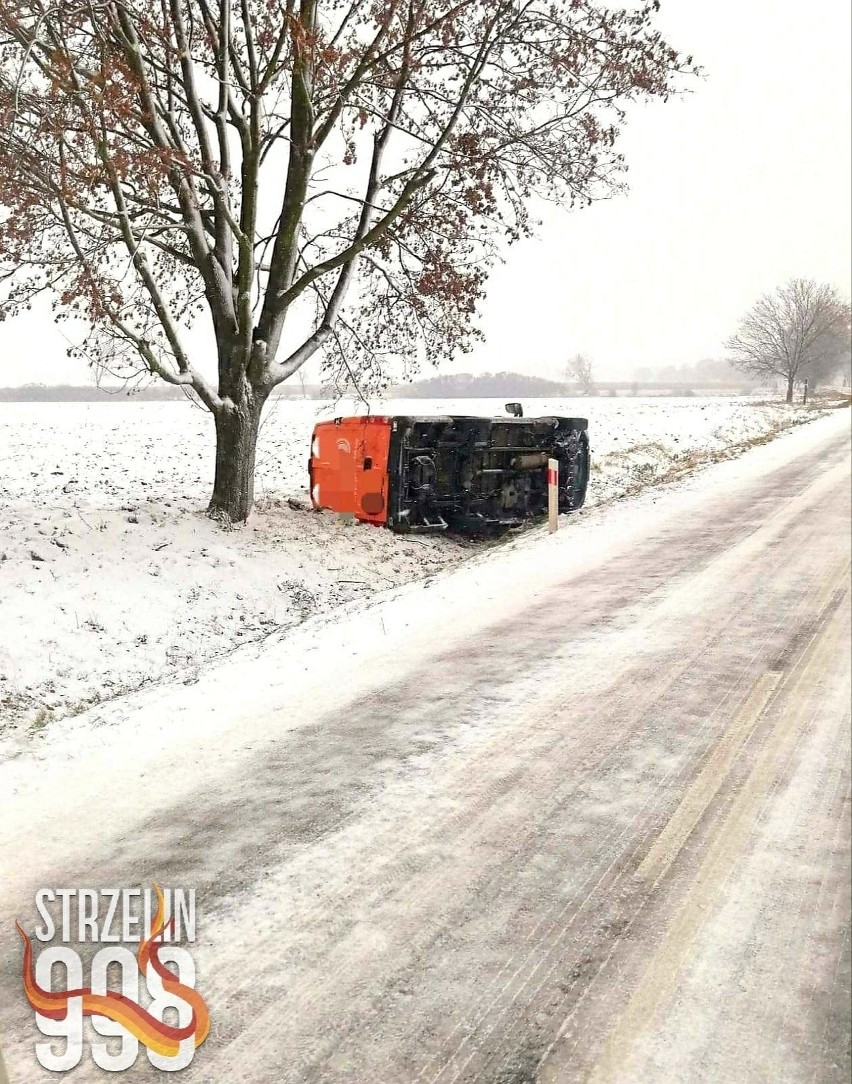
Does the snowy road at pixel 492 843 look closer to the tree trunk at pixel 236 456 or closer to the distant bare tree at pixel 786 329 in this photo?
the tree trunk at pixel 236 456

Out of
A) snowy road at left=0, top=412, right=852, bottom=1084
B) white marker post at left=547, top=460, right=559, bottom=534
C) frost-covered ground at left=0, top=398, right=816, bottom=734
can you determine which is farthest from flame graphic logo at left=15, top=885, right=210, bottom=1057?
white marker post at left=547, top=460, right=559, bottom=534

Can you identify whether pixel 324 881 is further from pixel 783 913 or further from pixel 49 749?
pixel 49 749

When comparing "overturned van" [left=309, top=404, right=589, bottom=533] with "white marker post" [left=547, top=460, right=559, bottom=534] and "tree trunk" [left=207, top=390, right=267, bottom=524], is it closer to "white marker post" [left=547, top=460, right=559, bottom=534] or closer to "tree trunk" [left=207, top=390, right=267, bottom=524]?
"white marker post" [left=547, top=460, right=559, bottom=534]

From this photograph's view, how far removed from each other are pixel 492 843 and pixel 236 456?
8599 mm


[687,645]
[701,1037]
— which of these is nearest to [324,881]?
[701,1037]

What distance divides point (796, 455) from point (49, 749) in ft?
62.6

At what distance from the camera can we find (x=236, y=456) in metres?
11.5

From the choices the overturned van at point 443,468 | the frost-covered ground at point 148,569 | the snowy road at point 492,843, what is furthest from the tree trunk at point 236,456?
the snowy road at point 492,843

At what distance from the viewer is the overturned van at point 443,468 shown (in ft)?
38.1

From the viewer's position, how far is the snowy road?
2.68 metres

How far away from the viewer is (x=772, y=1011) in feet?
9.05

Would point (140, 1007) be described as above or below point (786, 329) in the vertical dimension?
below

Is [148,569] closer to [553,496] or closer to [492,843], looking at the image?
[553,496]

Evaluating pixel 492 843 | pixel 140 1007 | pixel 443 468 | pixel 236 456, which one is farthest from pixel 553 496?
pixel 140 1007
